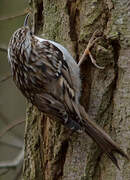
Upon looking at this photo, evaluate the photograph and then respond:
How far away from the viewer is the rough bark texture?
1793 millimetres

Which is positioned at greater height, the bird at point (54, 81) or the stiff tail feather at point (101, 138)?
the bird at point (54, 81)

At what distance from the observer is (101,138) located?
1.82 m

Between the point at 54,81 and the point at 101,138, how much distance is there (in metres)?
0.39

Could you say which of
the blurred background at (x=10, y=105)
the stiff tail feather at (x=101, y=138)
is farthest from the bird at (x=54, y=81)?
the blurred background at (x=10, y=105)

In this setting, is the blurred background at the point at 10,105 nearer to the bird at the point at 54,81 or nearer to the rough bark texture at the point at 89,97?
the bird at the point at 54,81

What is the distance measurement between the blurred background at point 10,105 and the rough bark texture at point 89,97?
45 cm

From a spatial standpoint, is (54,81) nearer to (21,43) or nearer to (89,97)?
(89,97)

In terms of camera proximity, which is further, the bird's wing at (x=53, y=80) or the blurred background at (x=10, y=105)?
the blurred background at (x=10, y=105)

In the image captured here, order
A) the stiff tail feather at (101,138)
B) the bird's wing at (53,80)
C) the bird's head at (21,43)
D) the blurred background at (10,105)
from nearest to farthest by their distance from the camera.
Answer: the stiff tail feather at (101,138), the bird's wing at (53,80), the bird's head at (21,43), the blurred background at (10,105)

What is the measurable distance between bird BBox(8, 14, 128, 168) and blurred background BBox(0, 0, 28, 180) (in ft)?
1.07

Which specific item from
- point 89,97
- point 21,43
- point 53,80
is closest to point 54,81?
point 53,80

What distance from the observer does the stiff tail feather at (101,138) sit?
1771 mm

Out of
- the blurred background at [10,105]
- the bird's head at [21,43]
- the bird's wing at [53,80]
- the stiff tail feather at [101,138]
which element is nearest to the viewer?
the stiff tail feather at [101,138]

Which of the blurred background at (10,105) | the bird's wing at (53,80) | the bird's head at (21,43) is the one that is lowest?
the blurred background at (10,105)
